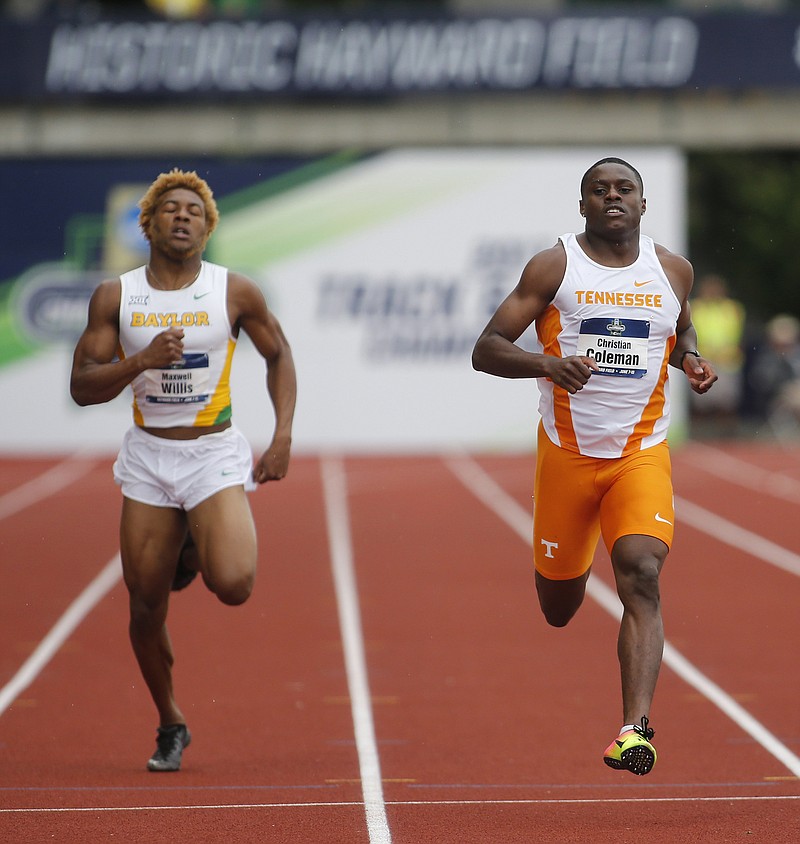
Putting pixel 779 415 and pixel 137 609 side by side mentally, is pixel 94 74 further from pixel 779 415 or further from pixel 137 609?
pixel 137 609

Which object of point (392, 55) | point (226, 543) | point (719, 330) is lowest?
point (719, 330)

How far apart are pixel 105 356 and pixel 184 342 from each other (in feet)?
0.91

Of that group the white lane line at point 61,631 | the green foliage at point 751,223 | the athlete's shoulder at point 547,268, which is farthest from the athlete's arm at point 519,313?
the green foliage at point 751,223

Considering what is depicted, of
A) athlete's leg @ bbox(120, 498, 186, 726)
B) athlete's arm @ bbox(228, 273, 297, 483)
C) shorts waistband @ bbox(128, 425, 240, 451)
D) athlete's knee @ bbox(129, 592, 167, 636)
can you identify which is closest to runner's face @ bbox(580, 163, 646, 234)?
athlete's arm @ bbox(228, 273, 297, 483)

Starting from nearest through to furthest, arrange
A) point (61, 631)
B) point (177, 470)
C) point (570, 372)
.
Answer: point (570, 372) < point (177, 470) < point (61, 631)

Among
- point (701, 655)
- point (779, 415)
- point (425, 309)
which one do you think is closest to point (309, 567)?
point (701, 655)

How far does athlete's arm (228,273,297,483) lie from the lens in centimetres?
602

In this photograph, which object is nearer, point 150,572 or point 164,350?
point 164,350

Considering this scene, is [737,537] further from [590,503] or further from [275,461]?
[275,461]

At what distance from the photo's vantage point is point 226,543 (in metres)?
5.89

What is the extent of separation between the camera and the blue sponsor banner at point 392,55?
2478cm

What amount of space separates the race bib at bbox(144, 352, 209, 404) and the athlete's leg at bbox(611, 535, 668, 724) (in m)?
1.55

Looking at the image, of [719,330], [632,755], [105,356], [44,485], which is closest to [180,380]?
[105,356]

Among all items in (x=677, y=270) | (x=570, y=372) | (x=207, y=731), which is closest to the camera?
(x=570, y=372)
